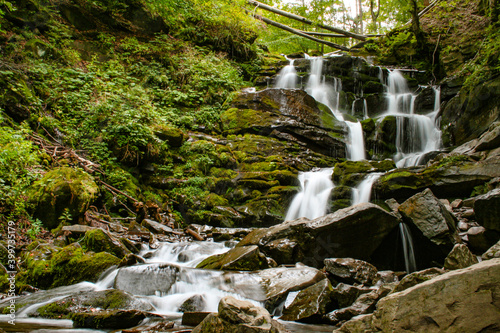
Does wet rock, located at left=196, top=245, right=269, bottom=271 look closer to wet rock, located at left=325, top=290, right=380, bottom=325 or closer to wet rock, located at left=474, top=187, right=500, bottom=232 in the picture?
wet rock, located at left=325, top=290, right=380, bottom=325

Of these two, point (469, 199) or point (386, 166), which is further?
point (386, 166)

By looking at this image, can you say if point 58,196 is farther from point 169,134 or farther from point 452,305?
point 452,305

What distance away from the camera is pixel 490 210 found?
4879mm

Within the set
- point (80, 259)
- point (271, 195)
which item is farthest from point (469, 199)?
point (80, 259)

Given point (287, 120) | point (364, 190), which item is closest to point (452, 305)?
point (364, 190)

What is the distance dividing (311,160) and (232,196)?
3737 millimetres

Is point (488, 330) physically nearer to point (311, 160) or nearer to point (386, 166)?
point (386, 166)

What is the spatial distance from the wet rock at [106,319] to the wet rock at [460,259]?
3.74m

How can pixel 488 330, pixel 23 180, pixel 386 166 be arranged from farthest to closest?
pixel 386 166, pixel 23 180, pixel 488 330

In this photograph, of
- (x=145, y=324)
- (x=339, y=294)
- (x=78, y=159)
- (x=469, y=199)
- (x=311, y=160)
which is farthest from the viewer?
(x=311, y=160)

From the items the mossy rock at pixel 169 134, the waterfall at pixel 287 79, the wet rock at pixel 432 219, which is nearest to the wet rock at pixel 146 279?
the wet rock at pixel 432 219

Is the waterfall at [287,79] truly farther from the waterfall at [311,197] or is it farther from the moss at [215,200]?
the moss at [215,200]

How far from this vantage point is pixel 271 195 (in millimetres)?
8656

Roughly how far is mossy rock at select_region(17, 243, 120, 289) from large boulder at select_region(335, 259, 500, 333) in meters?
3.97
